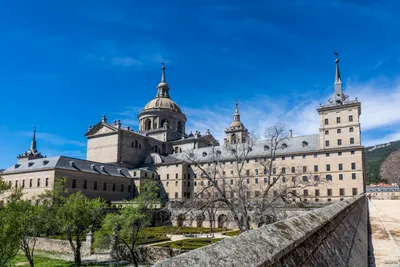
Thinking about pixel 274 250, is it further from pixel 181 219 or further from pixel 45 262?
pixel 181 219

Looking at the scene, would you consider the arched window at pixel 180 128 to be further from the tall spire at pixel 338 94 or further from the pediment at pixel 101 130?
the tall spire at pixel 338 94

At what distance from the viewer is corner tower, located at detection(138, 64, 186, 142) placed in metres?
80.6

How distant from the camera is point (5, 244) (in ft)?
55.4

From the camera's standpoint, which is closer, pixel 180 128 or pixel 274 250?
pixel 274 250

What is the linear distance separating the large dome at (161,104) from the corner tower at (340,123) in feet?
129

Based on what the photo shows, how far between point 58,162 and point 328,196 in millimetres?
45388

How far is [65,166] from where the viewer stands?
53.8 metres

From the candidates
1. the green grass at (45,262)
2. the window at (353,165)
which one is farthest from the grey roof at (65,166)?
the window at (353,165)

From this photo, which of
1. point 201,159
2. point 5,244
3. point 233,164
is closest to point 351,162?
point 233,164

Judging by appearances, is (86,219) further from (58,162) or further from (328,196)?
(328,196)

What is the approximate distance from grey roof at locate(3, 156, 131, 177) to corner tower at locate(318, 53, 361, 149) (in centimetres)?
3872

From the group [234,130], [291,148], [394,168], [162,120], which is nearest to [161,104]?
[162,120]

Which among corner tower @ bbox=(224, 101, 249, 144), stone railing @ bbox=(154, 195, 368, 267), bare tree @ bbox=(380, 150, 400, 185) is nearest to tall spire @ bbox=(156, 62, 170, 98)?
corner tower @ bbox=(224, 101, 249, 144)

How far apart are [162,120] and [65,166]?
32.9m
